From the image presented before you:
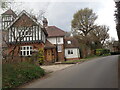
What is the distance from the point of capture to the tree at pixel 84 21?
44656mm

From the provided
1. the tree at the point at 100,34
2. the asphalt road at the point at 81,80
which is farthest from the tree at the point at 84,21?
the asphalt road at the point at 81,80

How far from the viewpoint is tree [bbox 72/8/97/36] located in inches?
1758

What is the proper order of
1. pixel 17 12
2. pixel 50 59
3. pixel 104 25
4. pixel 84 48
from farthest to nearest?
1. pixel 104 25
2. pixel 84 48
3. pixel 50 59
4. pixel 17 12

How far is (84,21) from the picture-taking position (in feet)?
148

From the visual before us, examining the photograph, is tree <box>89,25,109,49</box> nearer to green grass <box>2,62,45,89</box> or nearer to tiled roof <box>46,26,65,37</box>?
tiled roof <box>46,26,65,37</box>

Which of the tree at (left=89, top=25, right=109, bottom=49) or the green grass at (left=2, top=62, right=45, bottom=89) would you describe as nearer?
the green grass at (left=2, top=62, right=45, bottom=89)

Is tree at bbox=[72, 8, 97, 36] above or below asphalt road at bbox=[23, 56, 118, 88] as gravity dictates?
above

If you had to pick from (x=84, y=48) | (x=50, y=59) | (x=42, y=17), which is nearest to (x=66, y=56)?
(x=84, y=48)

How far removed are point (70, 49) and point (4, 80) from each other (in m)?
27.7

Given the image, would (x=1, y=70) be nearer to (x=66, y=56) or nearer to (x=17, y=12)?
(x=17, y=12)

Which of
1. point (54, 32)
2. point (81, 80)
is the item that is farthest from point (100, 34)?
point (81, 80)

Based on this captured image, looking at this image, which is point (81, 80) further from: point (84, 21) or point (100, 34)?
point (100, 34)

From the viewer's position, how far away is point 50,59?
2727 cm

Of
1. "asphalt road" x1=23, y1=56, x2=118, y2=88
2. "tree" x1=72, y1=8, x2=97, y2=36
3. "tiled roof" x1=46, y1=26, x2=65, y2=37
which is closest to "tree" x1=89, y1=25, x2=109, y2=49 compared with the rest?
"tree" x1=72, y1=8, x2=97, y2=36
